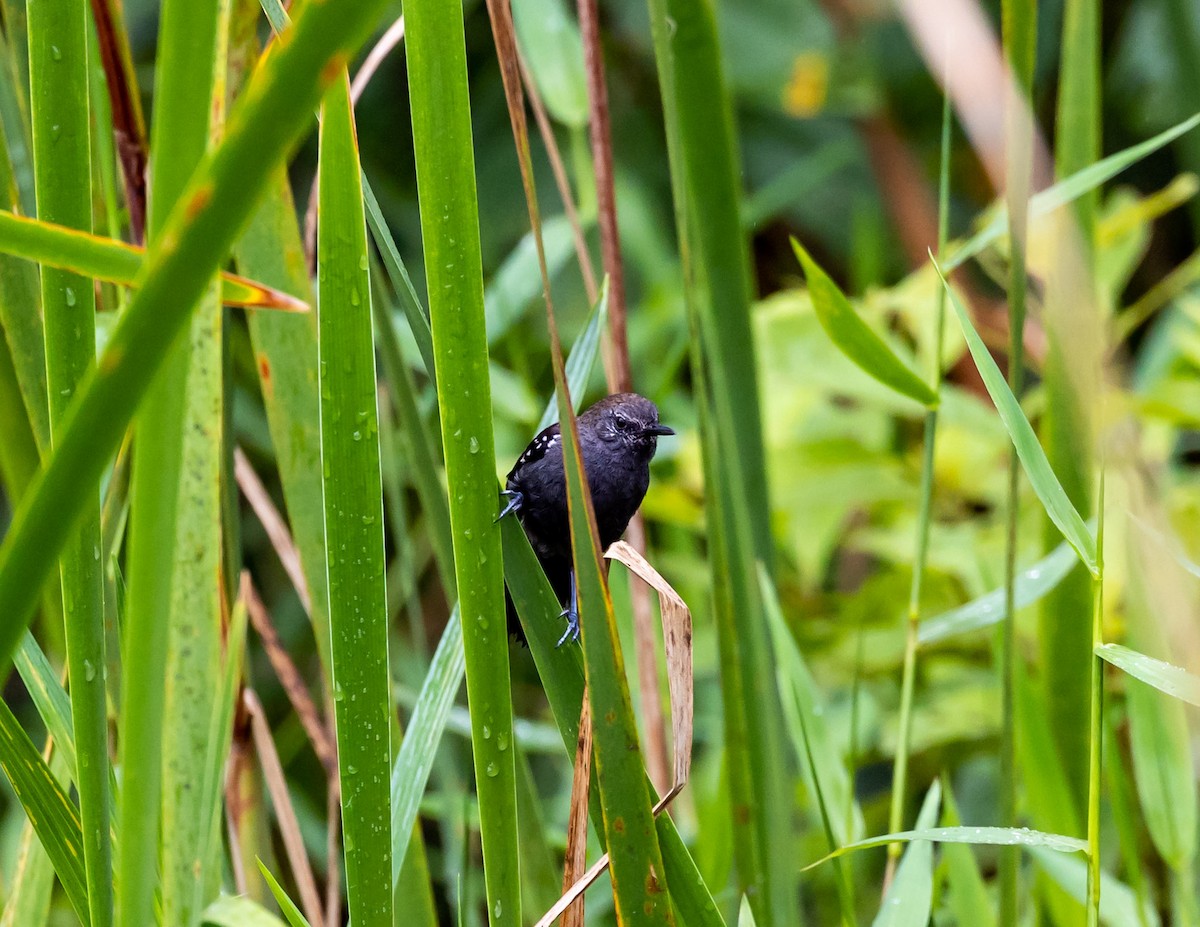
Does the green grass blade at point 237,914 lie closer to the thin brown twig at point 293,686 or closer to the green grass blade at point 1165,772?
the thin brown twig at point 293,686

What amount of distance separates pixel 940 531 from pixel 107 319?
5.35 ft

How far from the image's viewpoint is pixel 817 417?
8.71 ft

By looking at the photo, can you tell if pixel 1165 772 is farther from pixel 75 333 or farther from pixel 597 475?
pixel 75 333

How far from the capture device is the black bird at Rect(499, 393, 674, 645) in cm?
172

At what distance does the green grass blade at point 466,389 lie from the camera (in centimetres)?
81

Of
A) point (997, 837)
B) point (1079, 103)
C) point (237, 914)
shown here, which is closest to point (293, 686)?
point (237, 914)

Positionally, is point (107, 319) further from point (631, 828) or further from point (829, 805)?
point (829, 805)

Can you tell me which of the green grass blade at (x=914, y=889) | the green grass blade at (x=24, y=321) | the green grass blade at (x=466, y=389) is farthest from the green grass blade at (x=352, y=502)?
the green grass blade at (x=914, y=889)

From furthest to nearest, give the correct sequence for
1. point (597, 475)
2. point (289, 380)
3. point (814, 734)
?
point (597, 475) < point (814, 734) < point (289, 380)

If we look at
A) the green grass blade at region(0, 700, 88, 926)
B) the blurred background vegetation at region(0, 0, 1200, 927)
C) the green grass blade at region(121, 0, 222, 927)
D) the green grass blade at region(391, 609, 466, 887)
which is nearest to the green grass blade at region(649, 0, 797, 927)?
the blurred background vegetation at region(0, 0, 1200, 927)

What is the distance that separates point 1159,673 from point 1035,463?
0.63 feet

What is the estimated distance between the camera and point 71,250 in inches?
28.1

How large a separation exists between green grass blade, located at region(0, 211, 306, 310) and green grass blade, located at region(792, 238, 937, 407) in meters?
0.63

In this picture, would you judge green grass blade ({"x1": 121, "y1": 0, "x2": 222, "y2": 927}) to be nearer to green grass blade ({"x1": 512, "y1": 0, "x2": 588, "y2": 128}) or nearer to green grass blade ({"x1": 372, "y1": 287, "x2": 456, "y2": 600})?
green grass blade ({"x1": 372, "y1": 287, "x2": 456, "y2": 600})
